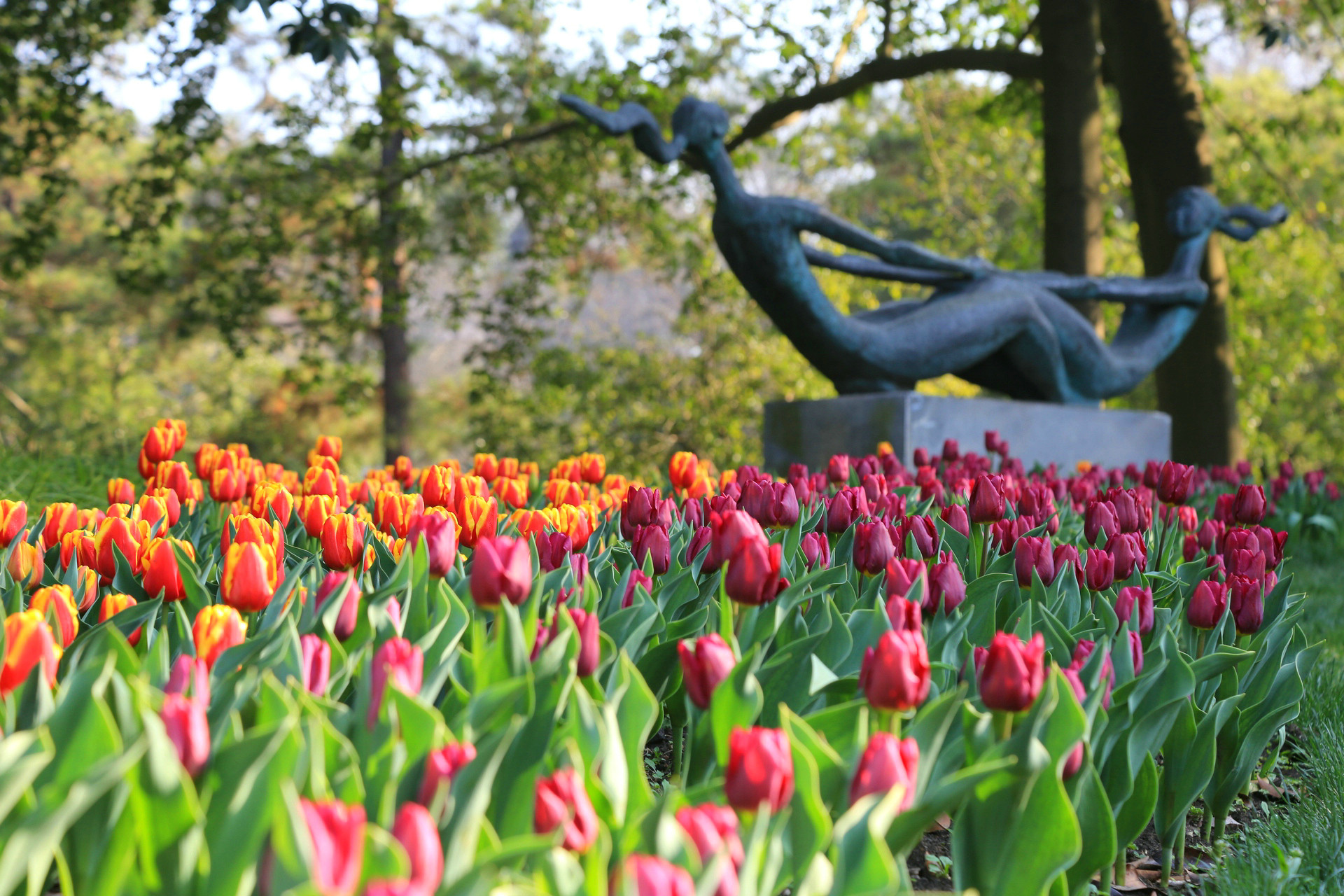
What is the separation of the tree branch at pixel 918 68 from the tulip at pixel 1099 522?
24.5ft

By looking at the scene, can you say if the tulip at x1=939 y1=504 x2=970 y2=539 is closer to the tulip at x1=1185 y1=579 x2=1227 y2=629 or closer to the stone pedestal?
the tulip at x1=1185 y1=579 x2=1227 y2=629

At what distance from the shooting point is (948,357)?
541 cm

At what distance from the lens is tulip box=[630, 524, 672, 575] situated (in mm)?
1944

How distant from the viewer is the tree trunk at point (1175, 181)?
26.0ft

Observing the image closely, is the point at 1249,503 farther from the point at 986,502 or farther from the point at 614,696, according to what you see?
the point at 614,696

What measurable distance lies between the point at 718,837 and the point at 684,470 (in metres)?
2.09

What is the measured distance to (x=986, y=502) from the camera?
87.9 inches

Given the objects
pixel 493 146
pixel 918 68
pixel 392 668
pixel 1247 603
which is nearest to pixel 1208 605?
pixel 1247 603

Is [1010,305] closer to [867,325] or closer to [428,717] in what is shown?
[867,325]

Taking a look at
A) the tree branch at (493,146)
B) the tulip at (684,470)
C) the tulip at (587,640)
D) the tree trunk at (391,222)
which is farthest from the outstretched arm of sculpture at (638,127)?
the tree branch at (493,146)

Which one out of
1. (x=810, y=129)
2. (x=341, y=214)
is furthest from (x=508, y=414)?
(x=810, y=129)

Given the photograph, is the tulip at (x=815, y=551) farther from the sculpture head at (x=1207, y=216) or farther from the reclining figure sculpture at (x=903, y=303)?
the sculpture head at (x=1207, y=216)

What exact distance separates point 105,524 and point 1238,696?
5.96 feet

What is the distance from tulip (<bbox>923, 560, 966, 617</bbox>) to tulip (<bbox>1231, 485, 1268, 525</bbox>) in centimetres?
122
